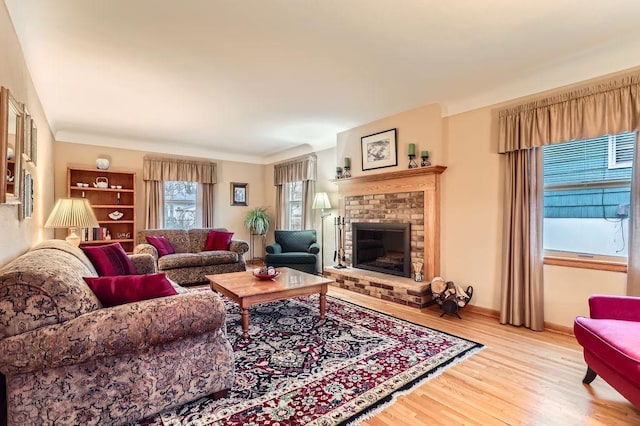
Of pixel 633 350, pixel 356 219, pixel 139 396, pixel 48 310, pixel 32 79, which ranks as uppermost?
pixel 32 79

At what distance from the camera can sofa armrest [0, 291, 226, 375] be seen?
→ 1.36 meters

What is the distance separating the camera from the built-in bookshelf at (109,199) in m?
5.26

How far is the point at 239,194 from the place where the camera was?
703 centimetres

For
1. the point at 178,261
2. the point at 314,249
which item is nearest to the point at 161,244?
the point at 178,261

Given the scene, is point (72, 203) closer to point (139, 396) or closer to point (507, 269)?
point (139, 396)

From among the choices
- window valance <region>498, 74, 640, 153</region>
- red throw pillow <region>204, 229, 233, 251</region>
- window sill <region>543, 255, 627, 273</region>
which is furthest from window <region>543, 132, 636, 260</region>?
red throw pillow <region>204, 229, 233, 251</region>

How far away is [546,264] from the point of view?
10.1 feet

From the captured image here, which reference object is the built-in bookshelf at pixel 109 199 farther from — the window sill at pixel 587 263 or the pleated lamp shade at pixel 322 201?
the window sill at pixel 587 263

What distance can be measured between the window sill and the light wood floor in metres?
0.66

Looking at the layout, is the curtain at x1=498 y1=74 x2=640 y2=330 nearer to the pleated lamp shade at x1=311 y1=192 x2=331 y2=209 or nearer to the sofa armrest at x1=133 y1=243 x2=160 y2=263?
the pleated lamp shade at x1=311 y1=192 x2=331 y2=209

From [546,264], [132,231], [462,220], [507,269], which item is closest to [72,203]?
[132,231]

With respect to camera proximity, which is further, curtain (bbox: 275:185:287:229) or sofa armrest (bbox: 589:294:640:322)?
curtain (bbox: 275:185:287:229)

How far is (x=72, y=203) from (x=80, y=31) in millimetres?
1875

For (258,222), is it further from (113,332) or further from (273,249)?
(113,332)
